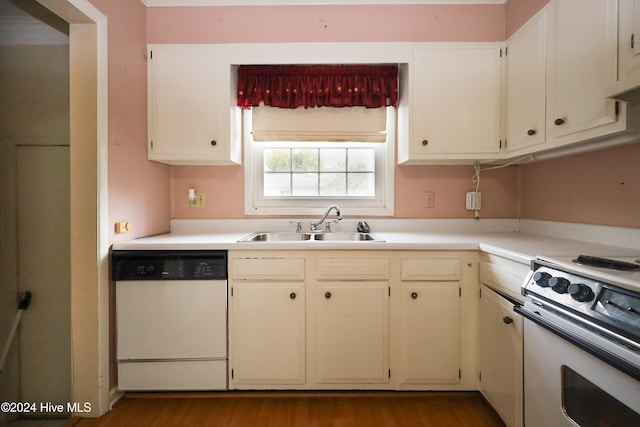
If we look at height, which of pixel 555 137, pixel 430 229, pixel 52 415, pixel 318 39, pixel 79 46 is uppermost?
pixel 318 39

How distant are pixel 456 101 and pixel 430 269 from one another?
1.13 metres

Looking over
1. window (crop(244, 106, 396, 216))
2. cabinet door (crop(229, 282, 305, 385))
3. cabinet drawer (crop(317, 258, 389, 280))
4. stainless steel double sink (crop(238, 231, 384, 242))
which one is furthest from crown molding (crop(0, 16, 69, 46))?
cabinet drawer (crop(317, 258, 389, 280))

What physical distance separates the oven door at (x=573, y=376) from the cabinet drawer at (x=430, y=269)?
465 mm

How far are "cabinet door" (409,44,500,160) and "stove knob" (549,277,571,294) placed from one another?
3.67ft

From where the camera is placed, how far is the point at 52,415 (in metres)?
1.98

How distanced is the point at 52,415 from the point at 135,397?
0.73 meters

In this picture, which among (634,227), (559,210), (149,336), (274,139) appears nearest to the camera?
(634,227)

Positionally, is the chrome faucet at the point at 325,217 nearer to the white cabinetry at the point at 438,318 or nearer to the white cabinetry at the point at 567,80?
the white cabinetry at the point at 438,318

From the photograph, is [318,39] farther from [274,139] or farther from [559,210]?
[559,210]

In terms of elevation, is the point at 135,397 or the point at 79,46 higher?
the point at 79,46

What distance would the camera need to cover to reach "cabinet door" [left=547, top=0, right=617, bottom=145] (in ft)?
4.03

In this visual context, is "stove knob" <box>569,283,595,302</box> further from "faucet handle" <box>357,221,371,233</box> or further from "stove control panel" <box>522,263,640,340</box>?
"faucet handle" <box>357,221,371,233</box>

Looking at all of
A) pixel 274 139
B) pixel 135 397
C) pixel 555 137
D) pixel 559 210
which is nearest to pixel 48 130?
pixel 274 139

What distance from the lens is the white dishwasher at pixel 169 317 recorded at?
1719 mm
